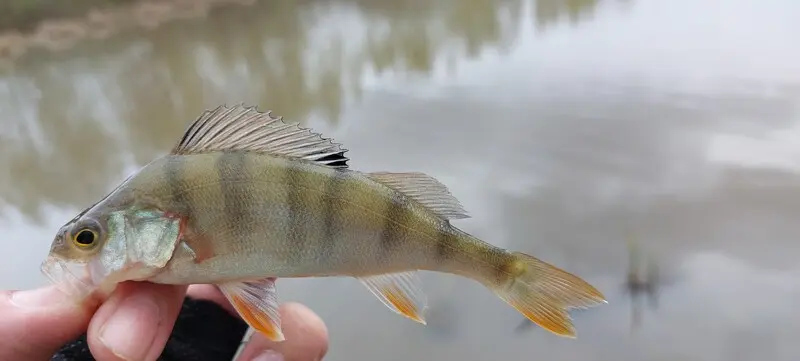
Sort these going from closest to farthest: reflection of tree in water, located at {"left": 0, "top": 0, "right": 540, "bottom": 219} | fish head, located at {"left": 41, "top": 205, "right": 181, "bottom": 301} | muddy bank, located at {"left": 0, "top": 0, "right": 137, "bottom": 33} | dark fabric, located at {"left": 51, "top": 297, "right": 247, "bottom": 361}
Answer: fish head, located at {"left": 41, "top": 205, "right": 181, "bottom": 301} < dark fabric, located at {"left": 51, "top": 297, "right": 247, "bottom": 361} < reflection of tree in water, located at {"left": 0, "top": 0, "right": 540, "bottom": 219} < muddy bank, located at {"left": 0, "top": 0, "right": 137, "bottom": 33}

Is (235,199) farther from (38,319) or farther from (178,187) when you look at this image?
(38,319)

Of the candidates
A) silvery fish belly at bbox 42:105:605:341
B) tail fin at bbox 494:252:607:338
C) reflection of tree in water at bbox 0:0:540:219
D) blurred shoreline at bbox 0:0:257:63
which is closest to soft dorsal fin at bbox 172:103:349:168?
silvery fish belly at bbox 42:105:605:341

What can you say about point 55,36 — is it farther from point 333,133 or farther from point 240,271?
point 240,271

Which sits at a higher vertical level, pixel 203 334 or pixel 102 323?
pixel 102 323

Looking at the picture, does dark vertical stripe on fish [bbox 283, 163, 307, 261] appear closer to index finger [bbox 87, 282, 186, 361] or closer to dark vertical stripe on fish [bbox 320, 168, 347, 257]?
dark vertical stripe on fish [bbox 320, 168, 347, 257]

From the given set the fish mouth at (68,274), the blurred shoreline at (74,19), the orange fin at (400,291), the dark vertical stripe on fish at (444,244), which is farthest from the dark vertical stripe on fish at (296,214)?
the blurred shoreline at (74,19)

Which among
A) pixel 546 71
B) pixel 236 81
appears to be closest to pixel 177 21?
pixel 236 81

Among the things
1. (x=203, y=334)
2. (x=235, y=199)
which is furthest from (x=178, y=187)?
(x=203, y=334)

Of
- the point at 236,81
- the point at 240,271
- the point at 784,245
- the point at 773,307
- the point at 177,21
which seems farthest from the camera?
the point at 177,21
